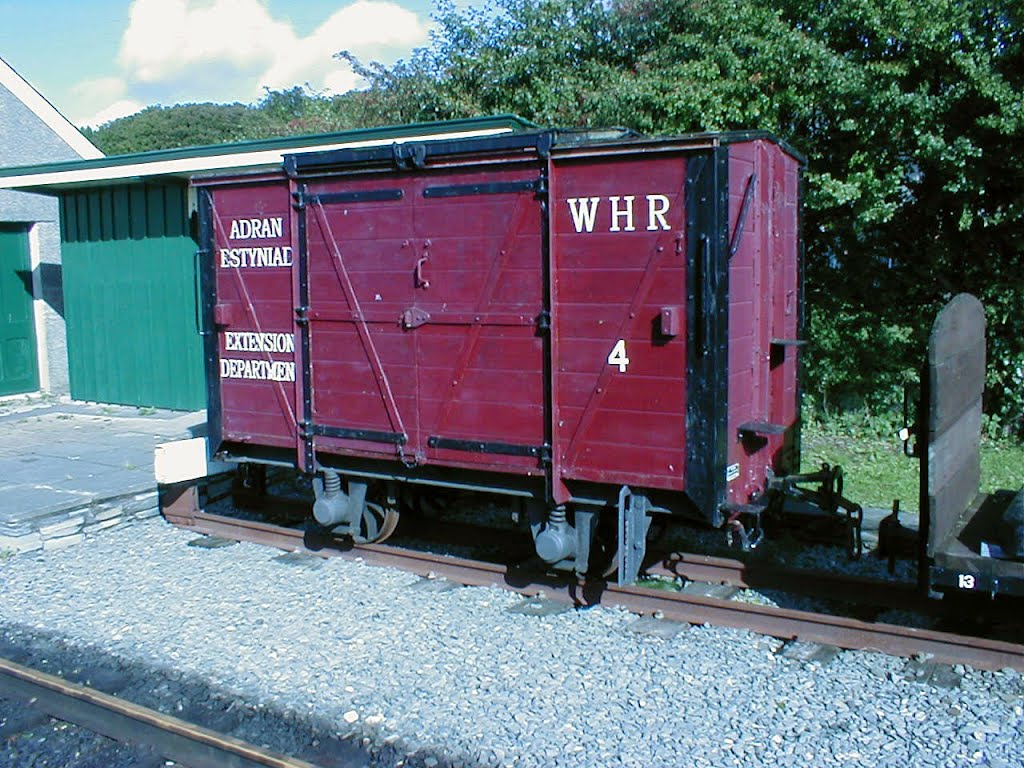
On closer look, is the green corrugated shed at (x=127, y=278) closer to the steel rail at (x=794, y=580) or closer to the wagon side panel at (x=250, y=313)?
the wagon side panel at (x=250, y=313)

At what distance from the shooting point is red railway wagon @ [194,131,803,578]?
6.03 m

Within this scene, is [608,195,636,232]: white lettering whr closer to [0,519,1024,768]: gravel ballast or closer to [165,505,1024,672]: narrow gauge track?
[165,505,1024,672]: narrow gauge track

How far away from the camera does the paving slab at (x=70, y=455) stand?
8.70 m

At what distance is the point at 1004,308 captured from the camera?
38.8ft

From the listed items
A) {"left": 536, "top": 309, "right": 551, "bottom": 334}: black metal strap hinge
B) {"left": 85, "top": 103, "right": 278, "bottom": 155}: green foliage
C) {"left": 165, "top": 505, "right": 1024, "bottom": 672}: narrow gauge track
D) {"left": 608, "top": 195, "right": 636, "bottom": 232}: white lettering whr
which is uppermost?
{"left": 85, "top": 103, "right": 278, "bottom": 155}: green foliage

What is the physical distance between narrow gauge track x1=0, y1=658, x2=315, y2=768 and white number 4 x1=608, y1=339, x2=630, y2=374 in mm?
2949

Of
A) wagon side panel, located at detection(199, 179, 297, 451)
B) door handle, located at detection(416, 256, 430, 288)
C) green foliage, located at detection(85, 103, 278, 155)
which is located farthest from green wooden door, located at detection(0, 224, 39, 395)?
green foliage, located at detection(85, 103, 278, 155)

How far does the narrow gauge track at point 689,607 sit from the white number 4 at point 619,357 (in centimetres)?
153

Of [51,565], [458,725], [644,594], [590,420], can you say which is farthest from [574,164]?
[51,565]

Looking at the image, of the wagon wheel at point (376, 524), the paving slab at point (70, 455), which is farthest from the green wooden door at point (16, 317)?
the wagon wheel at point (376, 524)

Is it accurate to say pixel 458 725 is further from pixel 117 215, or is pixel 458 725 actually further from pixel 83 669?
pixel 117 215

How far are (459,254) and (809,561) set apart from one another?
3504mm

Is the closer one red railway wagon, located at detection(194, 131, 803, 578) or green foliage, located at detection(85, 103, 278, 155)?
red railway wagon, located at detection(194, 131, 803, 578)

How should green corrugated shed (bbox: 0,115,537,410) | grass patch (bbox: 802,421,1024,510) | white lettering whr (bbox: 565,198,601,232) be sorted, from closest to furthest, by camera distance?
white lettering whr (bbox: 565,198,601,232), grass patch (bbox: 802,421,1024,510), green corrugated shed (bbox: 0,115,537,410)
